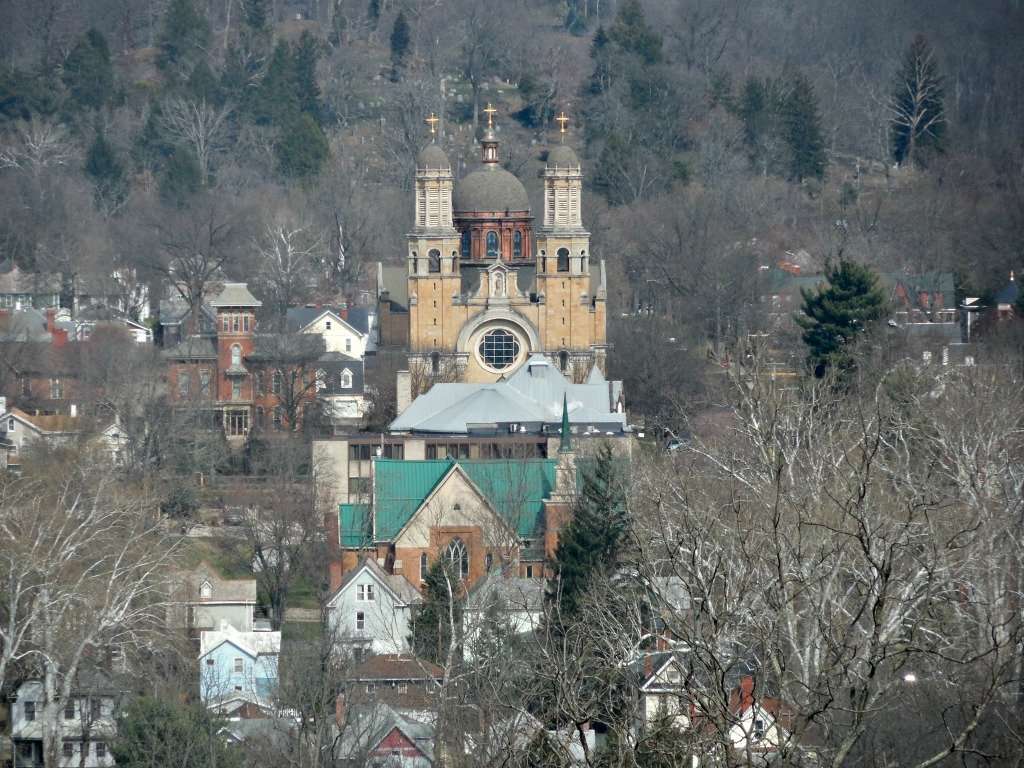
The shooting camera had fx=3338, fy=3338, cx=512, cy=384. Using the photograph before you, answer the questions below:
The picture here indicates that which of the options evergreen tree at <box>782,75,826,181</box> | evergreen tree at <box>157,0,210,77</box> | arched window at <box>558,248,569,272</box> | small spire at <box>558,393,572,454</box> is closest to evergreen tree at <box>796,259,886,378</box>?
arched window at <box>558,248,569,272</box>

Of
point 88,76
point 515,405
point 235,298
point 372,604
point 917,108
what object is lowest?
point 372,604

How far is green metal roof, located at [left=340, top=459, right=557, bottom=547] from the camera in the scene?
55594 millimetres

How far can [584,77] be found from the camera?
411 feet

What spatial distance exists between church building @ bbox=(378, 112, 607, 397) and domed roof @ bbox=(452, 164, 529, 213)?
0.11 feet

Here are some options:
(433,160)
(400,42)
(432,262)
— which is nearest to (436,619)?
(432,262)

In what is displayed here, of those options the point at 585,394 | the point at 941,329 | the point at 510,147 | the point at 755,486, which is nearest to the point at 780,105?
the point at 510,147

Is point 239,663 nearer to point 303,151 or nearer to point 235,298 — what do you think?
point 235,298

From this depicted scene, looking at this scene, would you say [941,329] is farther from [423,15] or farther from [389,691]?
[423,15]

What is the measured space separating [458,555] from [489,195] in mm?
22439

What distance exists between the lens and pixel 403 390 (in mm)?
69625

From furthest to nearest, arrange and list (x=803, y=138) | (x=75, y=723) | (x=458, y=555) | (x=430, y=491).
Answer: (x=803, y=138), (x=430, y=491), (x=458, y=555), (x=75, y=723)

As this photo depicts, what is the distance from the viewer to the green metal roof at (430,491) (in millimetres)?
55594

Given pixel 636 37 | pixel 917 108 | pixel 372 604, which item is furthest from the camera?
pixel 636 37

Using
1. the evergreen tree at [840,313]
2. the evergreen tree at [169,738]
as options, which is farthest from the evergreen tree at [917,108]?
the evergreen tree at [169,738]
